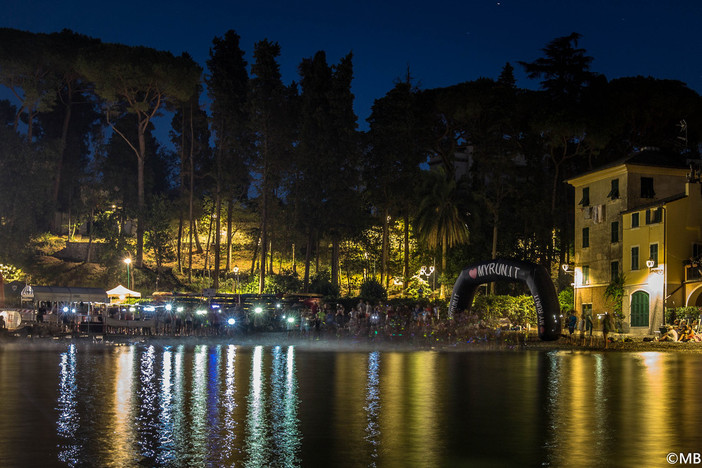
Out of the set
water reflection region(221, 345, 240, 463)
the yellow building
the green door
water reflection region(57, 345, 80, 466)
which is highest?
the yellow building

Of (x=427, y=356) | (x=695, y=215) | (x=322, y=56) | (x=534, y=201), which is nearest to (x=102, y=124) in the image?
(x=322, y=56)

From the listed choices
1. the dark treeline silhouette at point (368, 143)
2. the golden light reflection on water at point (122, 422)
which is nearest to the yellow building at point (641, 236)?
the dark treeline silhouette at point (368, 143)

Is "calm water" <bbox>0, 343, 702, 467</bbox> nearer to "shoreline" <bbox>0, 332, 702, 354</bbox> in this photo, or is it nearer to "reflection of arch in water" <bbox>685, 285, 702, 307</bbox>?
"shoreline" <bbox>0, 332, 702, 354</bbox>

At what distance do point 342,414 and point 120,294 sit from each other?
3610 centimetres

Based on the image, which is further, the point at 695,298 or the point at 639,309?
the point at 639,309

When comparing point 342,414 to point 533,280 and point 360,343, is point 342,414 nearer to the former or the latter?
point 360,343

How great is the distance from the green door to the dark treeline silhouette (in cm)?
1263

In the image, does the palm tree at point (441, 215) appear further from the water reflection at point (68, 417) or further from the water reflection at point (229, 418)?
the water reflection at point (68, 417)

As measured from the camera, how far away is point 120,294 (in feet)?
151

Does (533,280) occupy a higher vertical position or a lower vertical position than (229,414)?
higher

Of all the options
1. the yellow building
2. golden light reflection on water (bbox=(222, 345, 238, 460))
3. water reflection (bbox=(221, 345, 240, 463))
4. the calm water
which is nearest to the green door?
the yellow building

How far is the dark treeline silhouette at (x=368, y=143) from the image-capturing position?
56938 mm

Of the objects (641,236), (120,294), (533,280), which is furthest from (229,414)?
(641,236)

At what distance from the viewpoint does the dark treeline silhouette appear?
187ft
